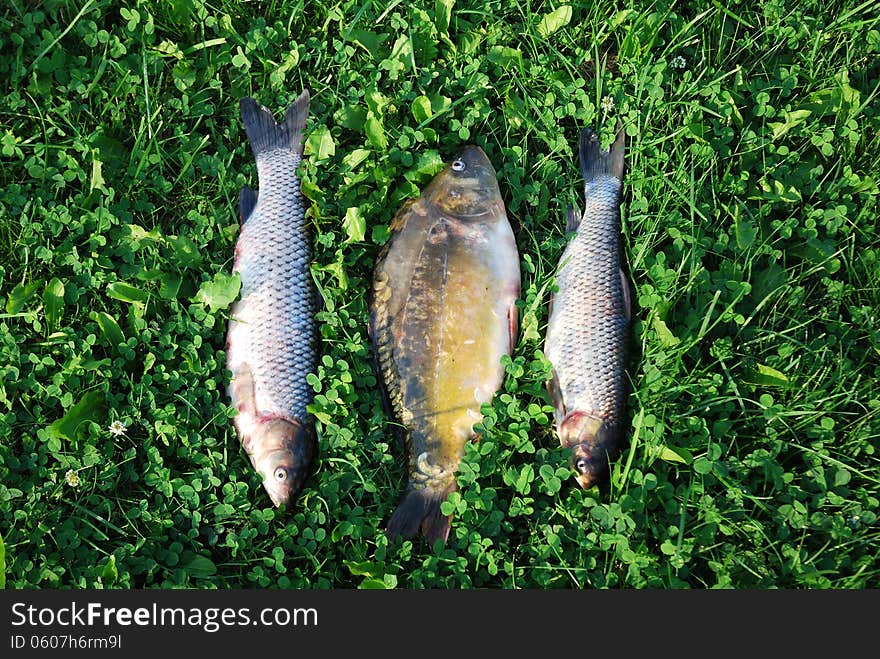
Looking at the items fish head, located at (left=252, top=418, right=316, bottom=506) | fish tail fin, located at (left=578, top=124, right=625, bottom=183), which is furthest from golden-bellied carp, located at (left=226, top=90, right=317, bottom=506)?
fish tail fin, located at (left=578, top=124, right=625, bottom=183)

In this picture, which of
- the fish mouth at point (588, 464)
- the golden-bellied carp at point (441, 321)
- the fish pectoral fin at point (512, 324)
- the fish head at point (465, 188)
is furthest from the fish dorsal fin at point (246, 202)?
the fish mouth at point (588, 464)

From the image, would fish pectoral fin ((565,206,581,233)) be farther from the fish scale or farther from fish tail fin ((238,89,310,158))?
fish tail fin ((238,89,310,158))

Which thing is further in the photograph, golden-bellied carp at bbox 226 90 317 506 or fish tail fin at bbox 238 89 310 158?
fish tail fin at bbox 238 89 310 158

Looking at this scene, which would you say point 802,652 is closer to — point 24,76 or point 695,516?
point 695,516

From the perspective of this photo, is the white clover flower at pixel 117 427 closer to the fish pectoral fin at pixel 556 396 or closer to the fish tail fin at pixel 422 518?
the fish tail fin at pixel 422 518

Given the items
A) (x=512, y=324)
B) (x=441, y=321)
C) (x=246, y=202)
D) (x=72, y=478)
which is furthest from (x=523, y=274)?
(x=72, y=478)
